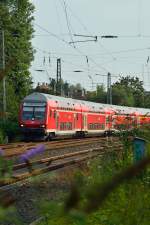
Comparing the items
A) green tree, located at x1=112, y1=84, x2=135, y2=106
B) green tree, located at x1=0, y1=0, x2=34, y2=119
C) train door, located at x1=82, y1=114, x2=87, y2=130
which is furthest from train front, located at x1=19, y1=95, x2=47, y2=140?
green tree, located at x1=112, y1=84, x2=135, y2=106

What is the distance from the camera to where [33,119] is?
131 feet

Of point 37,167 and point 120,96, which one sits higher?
point 120,96

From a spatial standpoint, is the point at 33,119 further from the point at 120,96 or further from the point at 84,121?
the point at 120,96

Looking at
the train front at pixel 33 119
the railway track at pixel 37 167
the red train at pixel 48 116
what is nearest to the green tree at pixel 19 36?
the red train at pixel 48 116

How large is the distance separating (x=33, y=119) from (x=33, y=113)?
1.19 ft

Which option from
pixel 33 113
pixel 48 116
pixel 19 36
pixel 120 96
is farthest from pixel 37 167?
pixel 120 96

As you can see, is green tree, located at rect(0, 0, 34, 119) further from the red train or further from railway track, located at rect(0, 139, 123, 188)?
railway track, located at rect(0, 139, 123, 188)

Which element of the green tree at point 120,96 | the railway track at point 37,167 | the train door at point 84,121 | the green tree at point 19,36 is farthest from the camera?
the green tree at point 120,96

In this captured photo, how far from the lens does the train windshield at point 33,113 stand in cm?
3912

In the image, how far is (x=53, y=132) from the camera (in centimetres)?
3988

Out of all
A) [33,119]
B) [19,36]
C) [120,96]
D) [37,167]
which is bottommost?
[37,167]

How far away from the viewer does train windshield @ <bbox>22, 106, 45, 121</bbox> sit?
1540 inches

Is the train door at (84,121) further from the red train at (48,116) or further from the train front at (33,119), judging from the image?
the train front at (33,119)

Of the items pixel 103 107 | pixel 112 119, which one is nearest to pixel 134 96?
pixel 103 107
